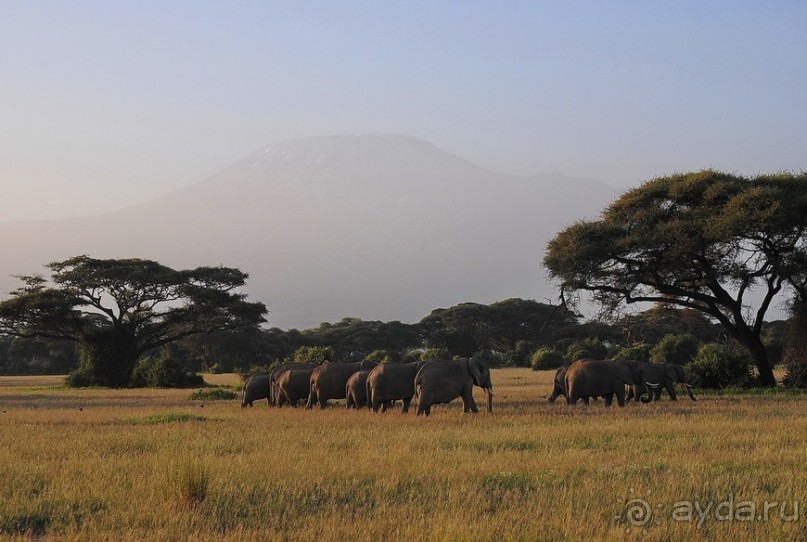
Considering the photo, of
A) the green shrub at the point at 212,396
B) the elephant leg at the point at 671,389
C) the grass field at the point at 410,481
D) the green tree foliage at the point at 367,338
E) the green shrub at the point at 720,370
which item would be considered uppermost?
the green tree foliage at the point at 367,338

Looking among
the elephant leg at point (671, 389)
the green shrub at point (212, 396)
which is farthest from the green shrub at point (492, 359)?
the elephant leg at point (671, 389)

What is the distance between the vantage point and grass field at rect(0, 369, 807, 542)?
27.5 feet

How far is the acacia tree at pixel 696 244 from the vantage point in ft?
108

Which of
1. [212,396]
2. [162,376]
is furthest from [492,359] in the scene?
[212,396]

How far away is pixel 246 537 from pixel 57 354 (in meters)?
86.2

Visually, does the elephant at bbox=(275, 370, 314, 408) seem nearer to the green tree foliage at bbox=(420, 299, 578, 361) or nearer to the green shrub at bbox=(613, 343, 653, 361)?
the green shrub at bbox=(613, 343, 653, 361)

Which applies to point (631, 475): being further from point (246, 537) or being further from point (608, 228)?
point (608, 228)

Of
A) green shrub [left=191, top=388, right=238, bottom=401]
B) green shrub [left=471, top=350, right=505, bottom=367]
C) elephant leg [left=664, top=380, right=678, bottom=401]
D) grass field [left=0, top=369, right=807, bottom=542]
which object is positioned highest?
green shrub [left=471, top=350, right=505, bottom=367]

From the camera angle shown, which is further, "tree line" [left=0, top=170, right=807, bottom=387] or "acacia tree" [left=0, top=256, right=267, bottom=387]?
"acacia tree" [left=0, top=256, right=267, bottom=387]

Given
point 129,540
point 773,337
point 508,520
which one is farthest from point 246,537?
point 773,337

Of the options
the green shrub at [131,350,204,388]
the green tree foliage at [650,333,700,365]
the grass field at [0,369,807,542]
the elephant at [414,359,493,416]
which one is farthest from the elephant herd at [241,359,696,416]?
the green shrub at [131,350,204,388]

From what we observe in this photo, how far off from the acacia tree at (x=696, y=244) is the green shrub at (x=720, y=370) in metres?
0.85

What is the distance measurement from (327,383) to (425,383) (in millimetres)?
5439

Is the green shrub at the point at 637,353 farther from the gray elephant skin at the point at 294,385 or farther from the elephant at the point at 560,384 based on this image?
the gray elephant skin at the point at 294,385
